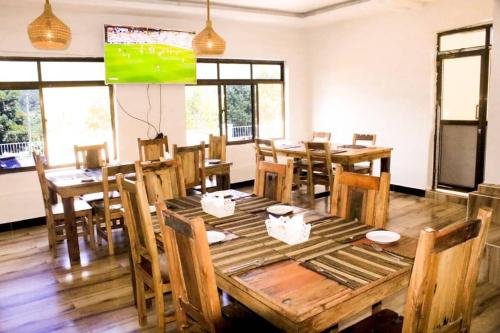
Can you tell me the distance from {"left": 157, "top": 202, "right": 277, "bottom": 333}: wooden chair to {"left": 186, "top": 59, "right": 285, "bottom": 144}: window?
4724 millimetres

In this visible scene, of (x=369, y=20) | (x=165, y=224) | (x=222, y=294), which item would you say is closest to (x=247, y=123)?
(x=369, y=20)

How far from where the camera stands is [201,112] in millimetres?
6559

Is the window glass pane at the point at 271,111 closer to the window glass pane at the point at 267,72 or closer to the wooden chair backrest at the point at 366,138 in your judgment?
the window glass pane at the point at 267,72

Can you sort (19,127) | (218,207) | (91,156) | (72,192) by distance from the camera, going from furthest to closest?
(19,127), (91,156), (72,192), (218,207)

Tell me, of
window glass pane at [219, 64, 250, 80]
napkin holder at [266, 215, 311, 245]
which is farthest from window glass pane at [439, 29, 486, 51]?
napkin holder at [266, 215, 311, 245]

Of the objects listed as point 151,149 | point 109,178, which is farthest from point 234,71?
point 109,178

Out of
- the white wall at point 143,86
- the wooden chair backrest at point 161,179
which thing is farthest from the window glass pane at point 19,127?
the wooden chair backrest at point 161,179

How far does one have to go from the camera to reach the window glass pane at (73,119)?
532 cm

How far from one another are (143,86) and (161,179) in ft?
9.45

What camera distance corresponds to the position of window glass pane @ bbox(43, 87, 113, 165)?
209 inches

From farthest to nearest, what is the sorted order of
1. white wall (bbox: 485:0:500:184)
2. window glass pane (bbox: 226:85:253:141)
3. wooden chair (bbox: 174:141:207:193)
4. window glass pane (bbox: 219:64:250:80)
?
window glass pane (bbox: 226:85:253:141) → window glass pane (bbox: 219:64:250:80) → wooden chair (bbox: 174:141:207:193) → white wall (bbox: 485:0:500:184)

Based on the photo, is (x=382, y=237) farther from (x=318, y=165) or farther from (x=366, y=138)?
(x=366, y=138)

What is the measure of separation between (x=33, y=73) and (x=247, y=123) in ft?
10.8

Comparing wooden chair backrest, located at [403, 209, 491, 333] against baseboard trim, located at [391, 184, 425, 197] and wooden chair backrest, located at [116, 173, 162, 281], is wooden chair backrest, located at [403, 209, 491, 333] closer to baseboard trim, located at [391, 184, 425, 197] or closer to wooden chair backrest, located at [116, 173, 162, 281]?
wooden chair backrest, located at [116, 173, 162, 281]
